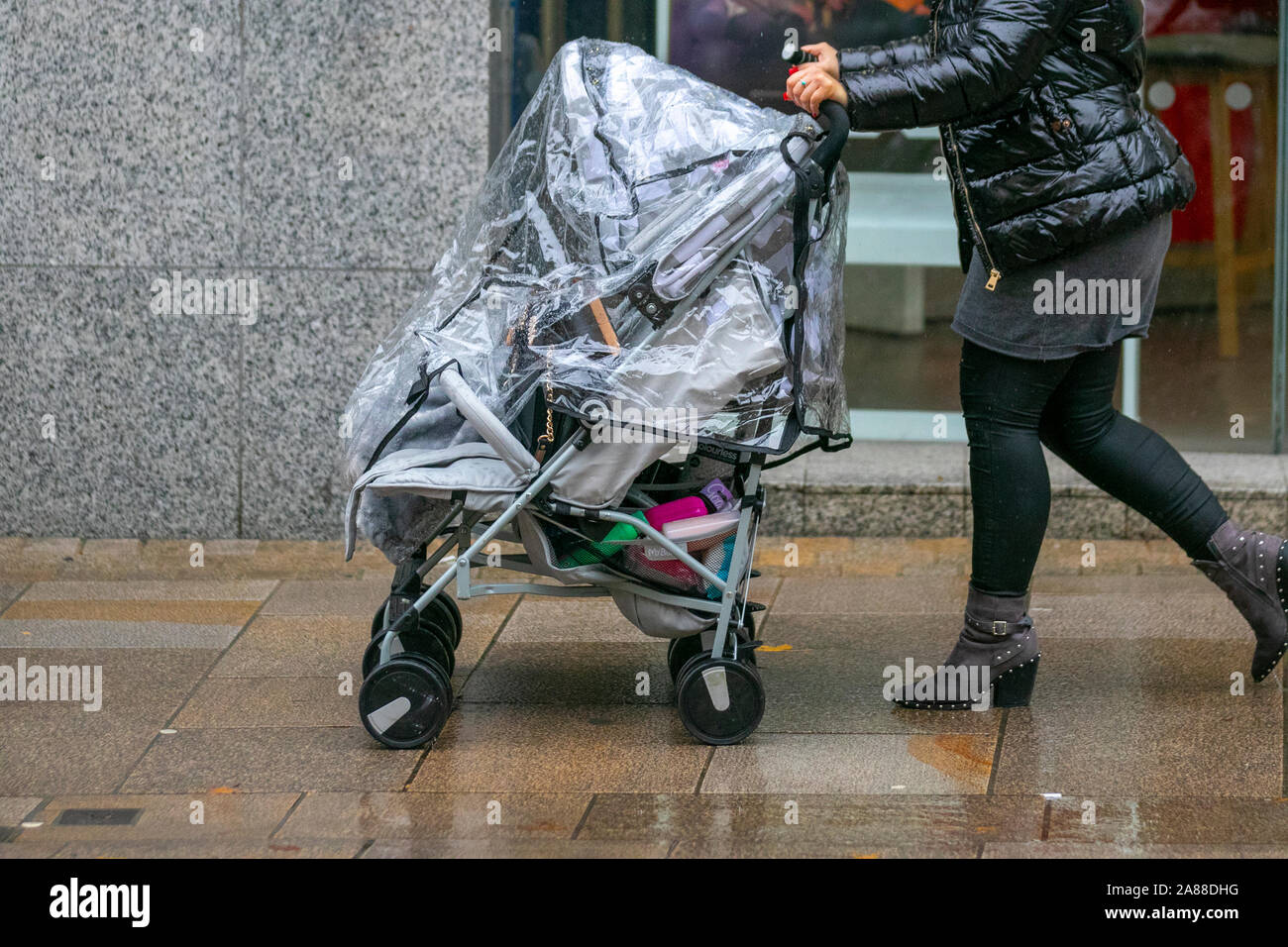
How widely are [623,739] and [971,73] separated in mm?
1825

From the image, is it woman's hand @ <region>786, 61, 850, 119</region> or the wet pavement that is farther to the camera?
woman's hand @ <region>786, 61, 850, 119</region>

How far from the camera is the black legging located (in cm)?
418

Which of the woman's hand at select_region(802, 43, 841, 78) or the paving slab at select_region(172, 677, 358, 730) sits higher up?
the woman's hand at select_region(802, 43, 841, 78)

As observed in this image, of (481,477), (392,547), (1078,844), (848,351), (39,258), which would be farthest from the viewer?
(848,351)

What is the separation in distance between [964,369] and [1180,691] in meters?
1.07

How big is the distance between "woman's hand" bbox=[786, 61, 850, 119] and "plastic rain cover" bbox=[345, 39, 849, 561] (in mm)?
82

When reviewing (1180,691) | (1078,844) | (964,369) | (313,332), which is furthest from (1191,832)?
(313,332)

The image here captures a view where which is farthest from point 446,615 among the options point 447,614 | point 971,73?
point 971,73

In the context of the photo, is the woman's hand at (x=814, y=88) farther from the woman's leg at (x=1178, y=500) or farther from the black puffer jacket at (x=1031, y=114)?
the woman's leg at (x=1178, y=500)

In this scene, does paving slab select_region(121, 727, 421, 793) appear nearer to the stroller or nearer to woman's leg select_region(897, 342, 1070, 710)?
the stroller

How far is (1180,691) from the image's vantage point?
14.6ft

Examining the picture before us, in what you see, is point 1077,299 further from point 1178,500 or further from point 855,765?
point 855,765

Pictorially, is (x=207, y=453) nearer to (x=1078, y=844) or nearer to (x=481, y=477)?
(x=481, y=477)

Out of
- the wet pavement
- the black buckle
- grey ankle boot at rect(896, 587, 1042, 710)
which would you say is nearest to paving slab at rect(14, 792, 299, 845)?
the wet pavement
